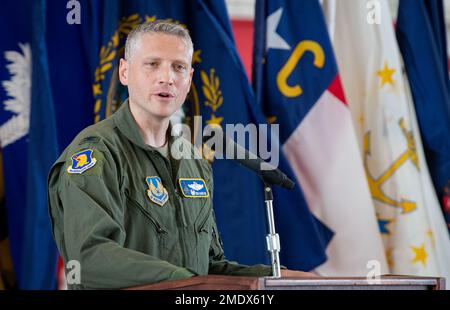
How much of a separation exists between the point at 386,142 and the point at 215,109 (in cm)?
91

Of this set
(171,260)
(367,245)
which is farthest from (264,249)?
(171,260)

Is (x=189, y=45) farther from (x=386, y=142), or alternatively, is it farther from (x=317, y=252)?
(x=386, y=142)

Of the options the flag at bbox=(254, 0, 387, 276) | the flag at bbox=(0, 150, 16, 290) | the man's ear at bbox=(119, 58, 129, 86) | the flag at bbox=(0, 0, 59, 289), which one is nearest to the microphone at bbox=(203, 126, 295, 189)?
the man's ear at bbox=(119, 58, 129, 86)

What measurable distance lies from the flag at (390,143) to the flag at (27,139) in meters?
1.58

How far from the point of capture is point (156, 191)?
1.88 meters

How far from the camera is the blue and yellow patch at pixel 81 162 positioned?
171cm

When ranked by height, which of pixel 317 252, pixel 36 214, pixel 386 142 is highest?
pixel 386 142

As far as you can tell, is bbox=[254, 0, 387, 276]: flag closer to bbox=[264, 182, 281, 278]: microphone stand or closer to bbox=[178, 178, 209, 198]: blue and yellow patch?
bbox=[178, 178, 209, 198]: blue and yellow patch

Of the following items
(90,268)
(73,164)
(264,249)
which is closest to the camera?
(90,268)

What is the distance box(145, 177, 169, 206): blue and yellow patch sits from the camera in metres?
1.86

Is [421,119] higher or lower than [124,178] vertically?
higher

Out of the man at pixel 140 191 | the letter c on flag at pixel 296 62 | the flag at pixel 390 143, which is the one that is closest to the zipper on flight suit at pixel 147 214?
the man at pixel 140 191

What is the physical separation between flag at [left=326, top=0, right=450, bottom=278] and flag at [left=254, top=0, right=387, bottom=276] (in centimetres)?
20

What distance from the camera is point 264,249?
3488mm
